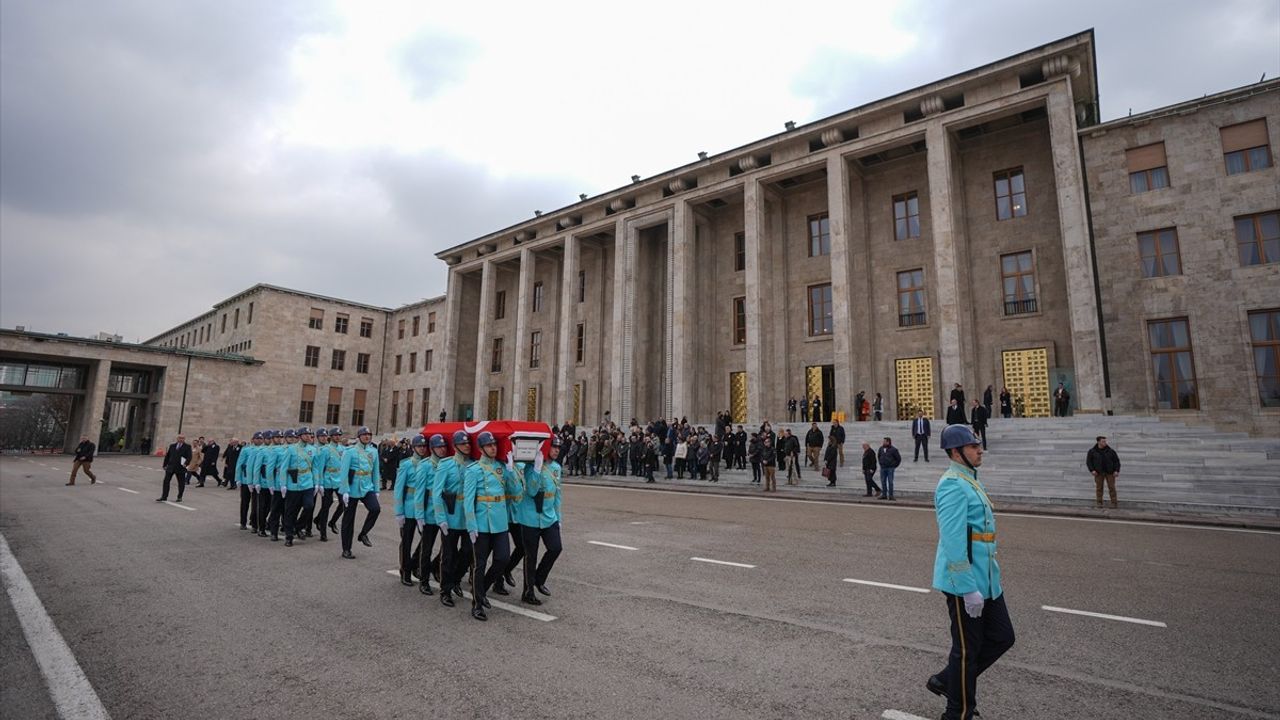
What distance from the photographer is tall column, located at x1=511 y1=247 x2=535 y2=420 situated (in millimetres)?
39781

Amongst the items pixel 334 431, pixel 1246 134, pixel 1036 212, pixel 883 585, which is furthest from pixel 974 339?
pixel 334 431

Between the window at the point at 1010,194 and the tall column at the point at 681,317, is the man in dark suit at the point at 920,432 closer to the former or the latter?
the window at the point at 1010,194

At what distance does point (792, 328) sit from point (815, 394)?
3.65m

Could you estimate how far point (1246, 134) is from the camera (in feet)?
68.2

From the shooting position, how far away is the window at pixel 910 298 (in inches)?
1075

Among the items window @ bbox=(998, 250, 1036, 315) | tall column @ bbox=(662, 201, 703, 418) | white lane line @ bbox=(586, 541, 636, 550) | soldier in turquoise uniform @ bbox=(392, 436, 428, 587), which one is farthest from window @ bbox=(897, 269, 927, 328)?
soldier in turquoise uniform @ bbox=(392, 436, 428, 587)

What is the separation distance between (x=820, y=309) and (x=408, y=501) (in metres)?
25.8

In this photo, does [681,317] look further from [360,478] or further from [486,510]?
[486,510]

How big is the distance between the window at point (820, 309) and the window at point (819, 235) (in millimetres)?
1795

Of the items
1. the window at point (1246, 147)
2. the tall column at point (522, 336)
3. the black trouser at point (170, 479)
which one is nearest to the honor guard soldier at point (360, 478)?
the black trouser at point (170, 479)

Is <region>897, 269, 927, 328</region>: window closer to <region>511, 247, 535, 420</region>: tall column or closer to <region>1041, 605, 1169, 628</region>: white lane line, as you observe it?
<region>511, 247, 535, 420</region>: tall column

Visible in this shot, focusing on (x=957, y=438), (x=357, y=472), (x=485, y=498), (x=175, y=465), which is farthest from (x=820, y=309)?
(x=957, y=438)

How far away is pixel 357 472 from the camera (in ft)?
30.3

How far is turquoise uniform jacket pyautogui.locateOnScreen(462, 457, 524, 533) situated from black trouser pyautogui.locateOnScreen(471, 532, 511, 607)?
101 mm
